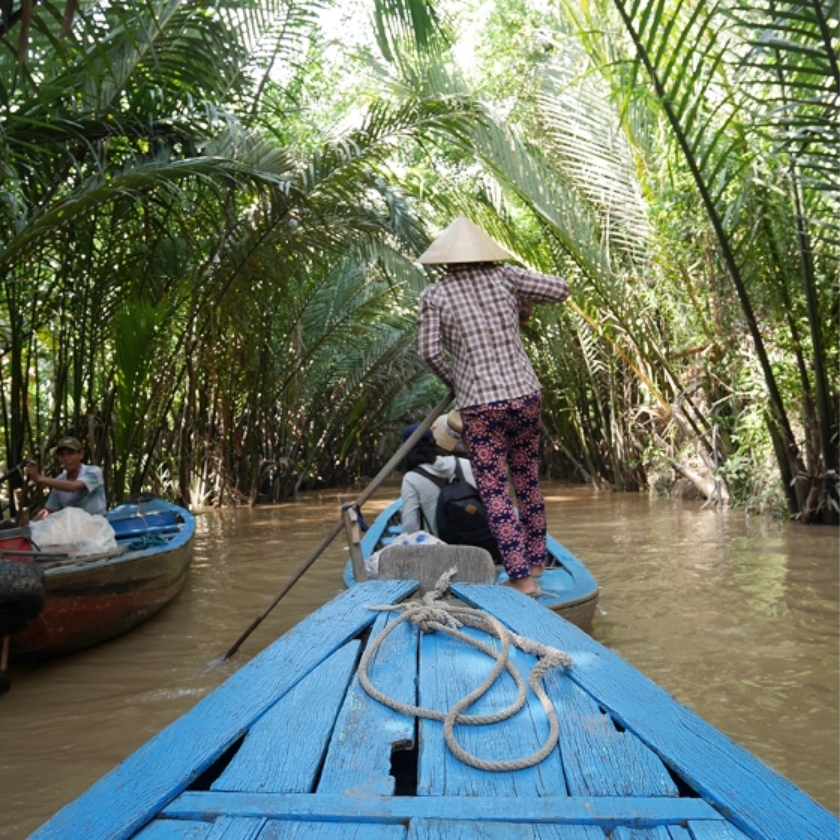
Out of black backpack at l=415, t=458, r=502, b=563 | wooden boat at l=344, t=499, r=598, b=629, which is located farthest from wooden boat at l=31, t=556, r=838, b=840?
black backpack at l=415, t=458, r=502, b=563

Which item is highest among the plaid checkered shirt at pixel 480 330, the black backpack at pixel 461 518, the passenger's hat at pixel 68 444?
the plaid checkered shirt at pixel 480 330

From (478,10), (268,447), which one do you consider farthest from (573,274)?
(478,10)

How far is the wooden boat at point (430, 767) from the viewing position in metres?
1.81

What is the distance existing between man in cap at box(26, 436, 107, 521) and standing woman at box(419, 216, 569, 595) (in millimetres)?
3008

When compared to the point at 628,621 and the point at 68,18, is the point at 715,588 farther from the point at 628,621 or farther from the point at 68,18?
the point at 68,18

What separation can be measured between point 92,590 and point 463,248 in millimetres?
2567

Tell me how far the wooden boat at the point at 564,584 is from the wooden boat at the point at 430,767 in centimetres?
175

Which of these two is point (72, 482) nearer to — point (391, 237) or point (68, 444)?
point (68, 444)

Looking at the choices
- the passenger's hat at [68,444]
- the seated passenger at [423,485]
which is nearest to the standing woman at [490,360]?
the seated passenger at [423,485]

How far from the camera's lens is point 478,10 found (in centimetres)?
2436

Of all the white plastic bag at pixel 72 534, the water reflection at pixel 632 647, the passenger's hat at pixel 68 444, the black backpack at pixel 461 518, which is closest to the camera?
the water reflection at pixel 632 647

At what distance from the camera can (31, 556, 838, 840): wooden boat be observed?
1.81 metres

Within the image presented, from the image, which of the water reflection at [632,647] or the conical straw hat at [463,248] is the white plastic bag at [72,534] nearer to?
the water reflection at [632,647]

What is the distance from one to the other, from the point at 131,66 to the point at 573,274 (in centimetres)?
603
